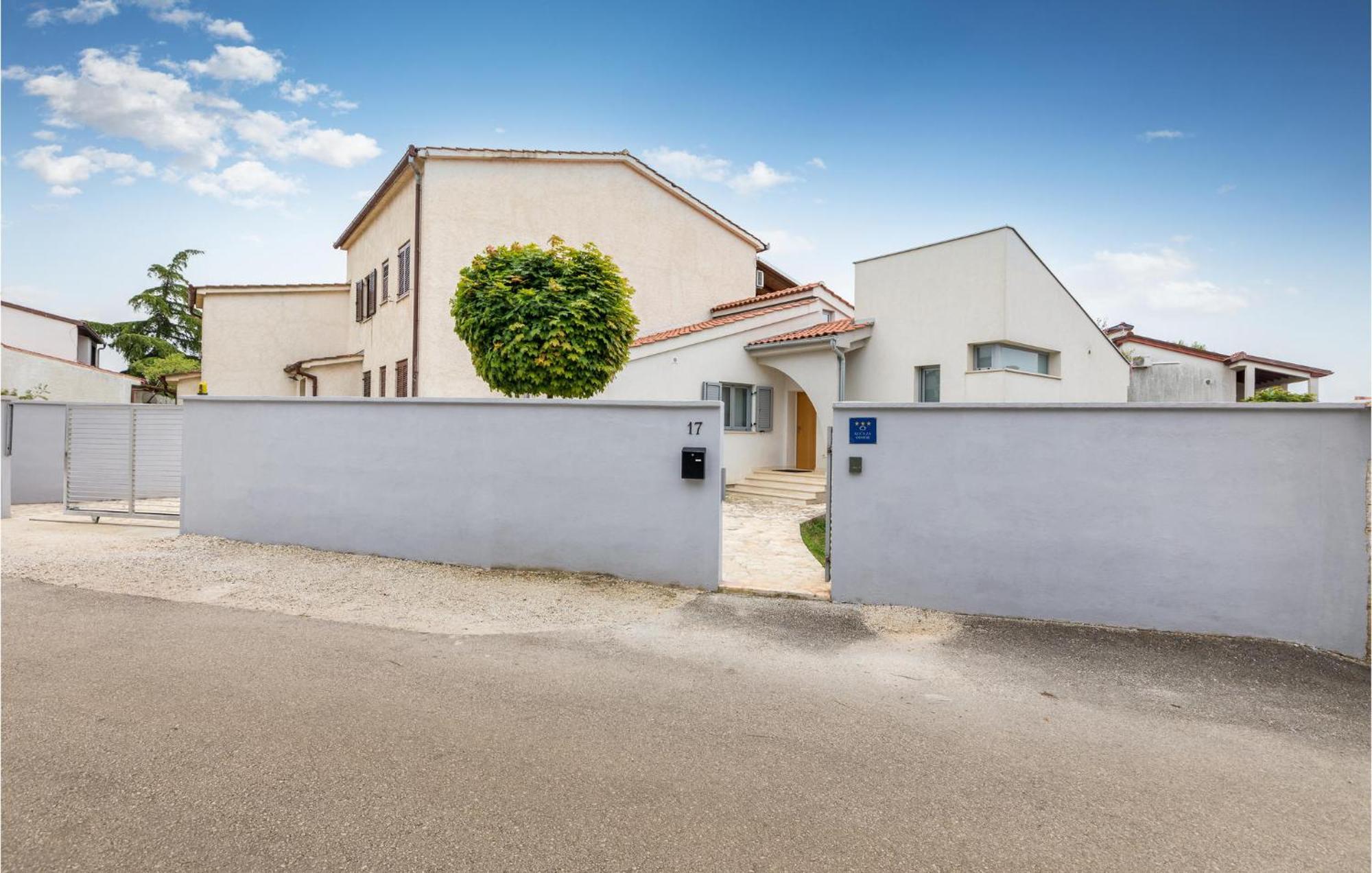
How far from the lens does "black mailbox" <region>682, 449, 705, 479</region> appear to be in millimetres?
6602

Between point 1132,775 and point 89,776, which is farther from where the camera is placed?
point 1132,775

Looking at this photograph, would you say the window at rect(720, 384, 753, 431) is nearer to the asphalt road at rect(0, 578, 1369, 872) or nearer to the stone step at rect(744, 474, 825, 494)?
the stone step at rect(744, 474, 825, 494)

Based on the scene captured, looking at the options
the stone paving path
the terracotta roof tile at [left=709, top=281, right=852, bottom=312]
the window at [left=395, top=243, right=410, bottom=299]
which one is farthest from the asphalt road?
the terracotta roof tile at [left=709, top=281, right=852, bottom=312]

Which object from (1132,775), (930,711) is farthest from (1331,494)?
(930,711)

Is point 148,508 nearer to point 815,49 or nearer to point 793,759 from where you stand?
point 793,759

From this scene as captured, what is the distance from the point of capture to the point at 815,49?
13484 millimetres

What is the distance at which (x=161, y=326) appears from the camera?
40.9m

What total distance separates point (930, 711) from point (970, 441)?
2.84 m

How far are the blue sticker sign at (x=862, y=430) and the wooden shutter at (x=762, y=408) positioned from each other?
9952mm

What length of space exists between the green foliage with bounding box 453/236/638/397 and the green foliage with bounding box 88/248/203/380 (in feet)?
130

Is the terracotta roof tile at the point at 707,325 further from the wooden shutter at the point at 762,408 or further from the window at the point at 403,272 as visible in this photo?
the window at the point at 403,272

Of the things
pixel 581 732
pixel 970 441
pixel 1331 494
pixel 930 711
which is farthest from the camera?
pixel 970 441

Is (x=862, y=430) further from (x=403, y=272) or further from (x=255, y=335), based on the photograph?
(x=255, y=335)

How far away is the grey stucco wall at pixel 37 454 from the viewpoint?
1204 cm
